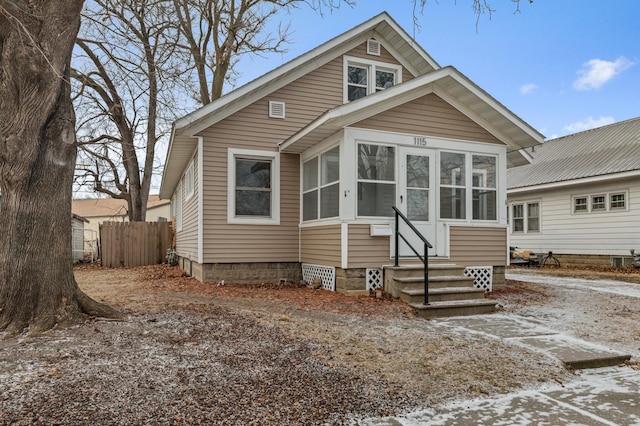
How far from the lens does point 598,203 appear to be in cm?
1527

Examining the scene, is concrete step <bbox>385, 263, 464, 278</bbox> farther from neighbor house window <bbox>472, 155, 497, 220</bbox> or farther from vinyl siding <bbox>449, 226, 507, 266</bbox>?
neighbor house window <bbox>472, 155, 497, 220</bbox>

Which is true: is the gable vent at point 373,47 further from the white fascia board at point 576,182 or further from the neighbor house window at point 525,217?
the neighbor house window at point 525,217

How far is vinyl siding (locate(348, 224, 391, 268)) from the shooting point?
7.89 metres

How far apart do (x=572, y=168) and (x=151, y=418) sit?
17250mm

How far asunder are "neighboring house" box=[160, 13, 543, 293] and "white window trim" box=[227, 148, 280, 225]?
0.02 metres

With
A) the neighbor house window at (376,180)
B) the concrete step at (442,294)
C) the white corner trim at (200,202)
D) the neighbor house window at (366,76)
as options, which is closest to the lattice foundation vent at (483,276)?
the concrete step at (442,294)

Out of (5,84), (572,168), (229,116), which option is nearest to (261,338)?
(5,84)

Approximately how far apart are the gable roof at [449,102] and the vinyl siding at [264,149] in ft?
2.17

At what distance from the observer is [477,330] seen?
5.80 metres

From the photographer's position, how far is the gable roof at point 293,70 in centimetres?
904

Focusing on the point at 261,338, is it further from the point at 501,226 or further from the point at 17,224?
the point at 501,226

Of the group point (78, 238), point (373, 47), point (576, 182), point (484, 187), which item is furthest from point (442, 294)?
point (78, 238)

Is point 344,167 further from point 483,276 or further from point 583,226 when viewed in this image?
point 583,226

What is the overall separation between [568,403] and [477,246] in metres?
5.47
